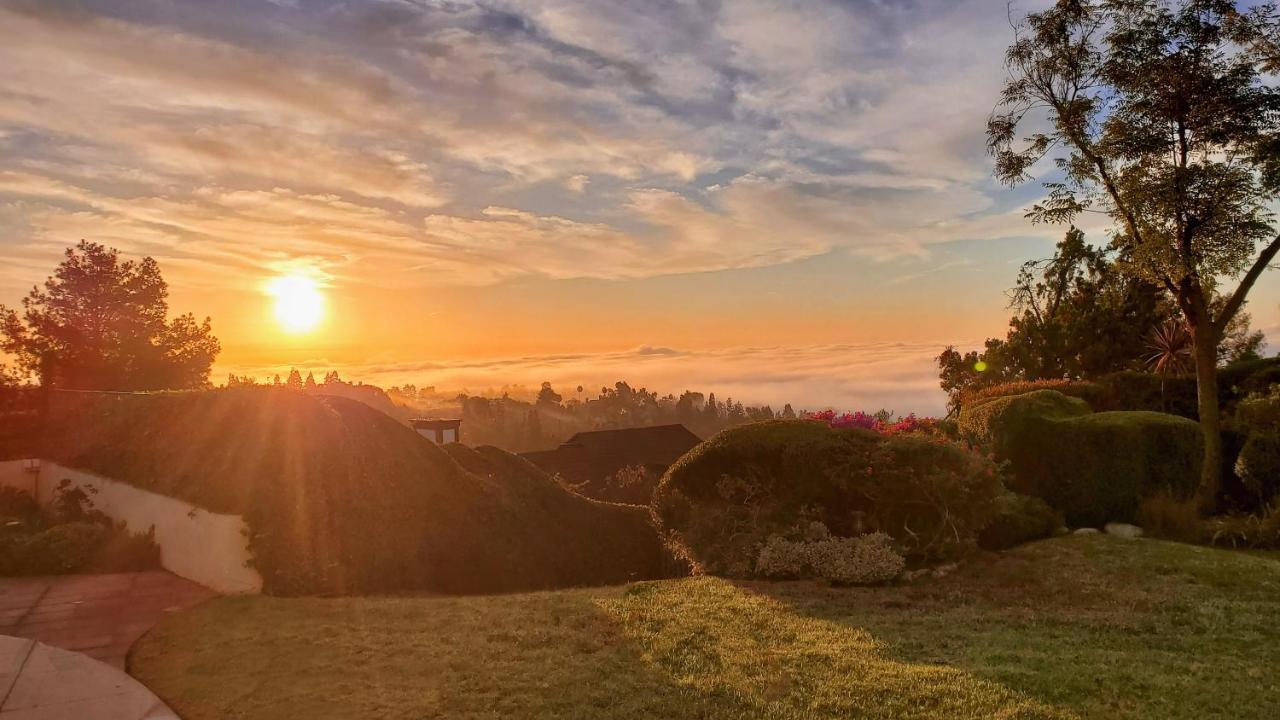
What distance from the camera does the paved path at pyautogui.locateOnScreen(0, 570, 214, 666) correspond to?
854cm

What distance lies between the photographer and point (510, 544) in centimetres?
1485

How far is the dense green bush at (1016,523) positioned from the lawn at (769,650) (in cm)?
A: 202

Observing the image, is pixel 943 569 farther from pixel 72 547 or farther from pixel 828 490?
pixel 72 547

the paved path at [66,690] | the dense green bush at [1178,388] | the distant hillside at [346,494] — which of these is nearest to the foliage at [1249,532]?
the dense green bush at [1178,388]

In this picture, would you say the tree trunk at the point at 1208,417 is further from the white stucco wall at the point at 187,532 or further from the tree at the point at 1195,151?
the white stucco wall at the point at 187,532

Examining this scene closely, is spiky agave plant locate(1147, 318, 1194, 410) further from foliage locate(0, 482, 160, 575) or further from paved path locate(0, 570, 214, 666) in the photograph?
foliage locate(0, 482, 160, 575)

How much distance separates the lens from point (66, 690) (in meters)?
6.96

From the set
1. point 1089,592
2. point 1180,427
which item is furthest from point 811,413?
point 1180,427

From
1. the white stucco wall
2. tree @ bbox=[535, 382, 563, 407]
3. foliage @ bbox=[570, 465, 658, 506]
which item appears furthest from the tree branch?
tree @ bbox=[535, 382, 563, 407]

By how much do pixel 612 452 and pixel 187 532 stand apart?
28182 millimetres

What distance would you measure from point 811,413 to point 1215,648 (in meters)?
7.94

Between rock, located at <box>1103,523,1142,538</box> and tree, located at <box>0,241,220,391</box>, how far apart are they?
3808 cm

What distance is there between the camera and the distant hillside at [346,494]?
11.9 m

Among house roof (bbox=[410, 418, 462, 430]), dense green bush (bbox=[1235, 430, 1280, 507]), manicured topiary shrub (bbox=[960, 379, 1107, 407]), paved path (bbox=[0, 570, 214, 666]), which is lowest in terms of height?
paved path (bbox=[0, 570, 214, 666])
